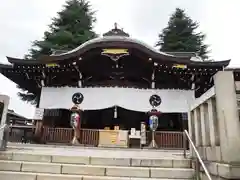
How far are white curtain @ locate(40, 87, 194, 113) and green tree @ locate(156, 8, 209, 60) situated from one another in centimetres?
1622

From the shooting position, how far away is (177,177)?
13.0 feet

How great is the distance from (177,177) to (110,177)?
3.85ft

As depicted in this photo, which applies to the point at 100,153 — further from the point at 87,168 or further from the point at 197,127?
the point at 197,127

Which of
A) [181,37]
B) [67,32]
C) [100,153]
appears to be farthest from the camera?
[181,37]

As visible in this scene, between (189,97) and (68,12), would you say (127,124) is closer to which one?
(189,97)

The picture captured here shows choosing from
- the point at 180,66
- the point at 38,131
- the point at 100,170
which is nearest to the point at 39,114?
the point at 38,131

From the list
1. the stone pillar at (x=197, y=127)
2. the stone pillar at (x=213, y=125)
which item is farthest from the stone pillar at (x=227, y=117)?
the stone pillar at (x=197, y=127)

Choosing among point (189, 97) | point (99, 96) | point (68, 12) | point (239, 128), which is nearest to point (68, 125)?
point (99, 96)

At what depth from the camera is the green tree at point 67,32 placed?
23.0m

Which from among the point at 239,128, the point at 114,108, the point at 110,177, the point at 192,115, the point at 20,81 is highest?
the point at 20,81

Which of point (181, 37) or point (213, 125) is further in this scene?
point (181, 37)

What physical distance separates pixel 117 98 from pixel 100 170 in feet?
24.1

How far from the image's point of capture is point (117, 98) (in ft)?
37.2

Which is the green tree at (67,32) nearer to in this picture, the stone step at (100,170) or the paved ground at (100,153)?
the paved ground at (100,153)
